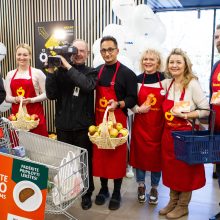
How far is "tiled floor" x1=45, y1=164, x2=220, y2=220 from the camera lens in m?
2.68

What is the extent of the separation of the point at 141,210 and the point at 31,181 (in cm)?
133

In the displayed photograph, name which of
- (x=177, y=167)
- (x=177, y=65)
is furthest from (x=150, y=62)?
(x=177, y=167)

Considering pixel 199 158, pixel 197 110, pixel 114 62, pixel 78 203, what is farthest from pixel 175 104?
pixel 78 203

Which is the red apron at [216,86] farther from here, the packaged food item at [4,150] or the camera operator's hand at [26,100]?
the camera operator's hand at [26,100]

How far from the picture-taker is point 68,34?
5.12m

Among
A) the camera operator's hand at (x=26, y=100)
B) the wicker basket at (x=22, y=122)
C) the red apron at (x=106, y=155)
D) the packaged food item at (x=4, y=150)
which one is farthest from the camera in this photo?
the camera operator's hand at (x=26, y=100)

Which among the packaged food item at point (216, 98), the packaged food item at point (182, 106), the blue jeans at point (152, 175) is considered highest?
the packaged food item at point (216, 98)

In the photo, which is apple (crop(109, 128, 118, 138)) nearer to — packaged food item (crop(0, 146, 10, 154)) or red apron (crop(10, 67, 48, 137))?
packaged food item (crop(0, 146, 10, 154))

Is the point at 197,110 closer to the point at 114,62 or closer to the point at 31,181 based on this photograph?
the point at 114,62

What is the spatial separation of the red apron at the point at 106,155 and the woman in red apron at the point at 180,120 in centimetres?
37

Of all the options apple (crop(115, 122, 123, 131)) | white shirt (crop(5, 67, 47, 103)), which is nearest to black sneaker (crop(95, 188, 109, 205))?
apple (crop(115, 122, 123, 131))

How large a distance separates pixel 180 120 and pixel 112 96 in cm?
61

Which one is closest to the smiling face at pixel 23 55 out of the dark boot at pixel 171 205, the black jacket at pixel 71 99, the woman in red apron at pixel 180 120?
the black jacket at pixel 71 99

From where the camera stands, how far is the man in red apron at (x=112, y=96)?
→ 257 cm
